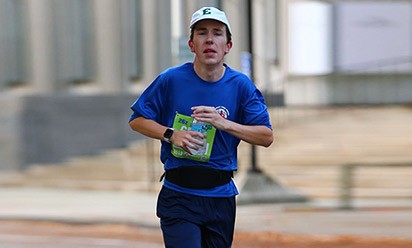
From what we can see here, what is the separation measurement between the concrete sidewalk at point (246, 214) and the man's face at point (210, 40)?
732 centimetres

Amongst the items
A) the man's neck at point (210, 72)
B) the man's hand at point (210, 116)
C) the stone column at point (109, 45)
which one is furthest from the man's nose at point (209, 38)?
the stone column at point (109, 45)

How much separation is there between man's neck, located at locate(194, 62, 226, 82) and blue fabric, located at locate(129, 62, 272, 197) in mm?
21

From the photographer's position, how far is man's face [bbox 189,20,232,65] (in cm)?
462

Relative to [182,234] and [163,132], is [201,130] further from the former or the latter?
[182,234]

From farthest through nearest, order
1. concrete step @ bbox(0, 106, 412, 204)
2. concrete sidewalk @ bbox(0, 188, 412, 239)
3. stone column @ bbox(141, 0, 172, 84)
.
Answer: stone column @ bbox(141, 0, 172, 84)
concrete step @ bbox(0, 106, 412, 204)
concrete sidewalk @ bbox(0, 188, 412, 239)

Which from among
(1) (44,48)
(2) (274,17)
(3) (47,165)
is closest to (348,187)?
(3) (47,165)

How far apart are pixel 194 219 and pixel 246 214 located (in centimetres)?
916

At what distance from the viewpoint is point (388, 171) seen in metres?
18.0

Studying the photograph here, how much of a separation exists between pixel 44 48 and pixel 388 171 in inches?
366

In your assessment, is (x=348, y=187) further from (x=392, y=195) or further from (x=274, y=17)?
(x=274, y=17)

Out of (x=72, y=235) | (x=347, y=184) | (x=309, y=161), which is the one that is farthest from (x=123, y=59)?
(x=72, y=235)

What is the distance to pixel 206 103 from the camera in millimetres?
4723

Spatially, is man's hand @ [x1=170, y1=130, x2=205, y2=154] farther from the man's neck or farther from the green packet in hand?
the man's neck

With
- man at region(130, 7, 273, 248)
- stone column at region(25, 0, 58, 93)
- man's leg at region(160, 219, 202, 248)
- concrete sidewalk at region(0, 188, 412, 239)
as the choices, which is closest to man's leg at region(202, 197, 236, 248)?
man at region(130, 7, 273, 248)
